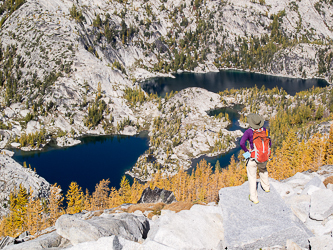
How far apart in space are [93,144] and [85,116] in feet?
84.5

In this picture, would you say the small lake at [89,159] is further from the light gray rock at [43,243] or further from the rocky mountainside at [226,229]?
the rocky mountainside at [226,229]

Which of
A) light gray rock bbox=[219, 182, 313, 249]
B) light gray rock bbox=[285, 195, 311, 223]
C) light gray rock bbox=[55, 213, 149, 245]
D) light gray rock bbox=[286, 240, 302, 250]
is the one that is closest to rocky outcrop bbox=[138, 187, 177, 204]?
light gray rock bbox=[55, 213, 149, 245]

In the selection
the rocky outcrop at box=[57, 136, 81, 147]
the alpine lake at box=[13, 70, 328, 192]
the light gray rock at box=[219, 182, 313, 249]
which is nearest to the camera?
the light gray rock at box=[219, 182, 313, 249]

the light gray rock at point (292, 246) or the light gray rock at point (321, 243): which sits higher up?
the light gray rock at point (321, 243)

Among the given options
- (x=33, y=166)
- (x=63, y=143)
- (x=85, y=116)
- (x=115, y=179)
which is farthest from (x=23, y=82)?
(x=115, y=179)

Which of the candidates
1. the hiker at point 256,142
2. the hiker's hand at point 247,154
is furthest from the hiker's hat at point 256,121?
the hiker's hand at point 247,154

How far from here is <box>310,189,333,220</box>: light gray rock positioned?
55.4ft

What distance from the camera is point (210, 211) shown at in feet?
65.5

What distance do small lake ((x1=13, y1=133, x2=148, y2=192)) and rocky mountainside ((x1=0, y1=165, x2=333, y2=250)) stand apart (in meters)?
93.9

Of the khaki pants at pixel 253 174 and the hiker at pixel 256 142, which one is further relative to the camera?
the khaki pants at pixel 253 174

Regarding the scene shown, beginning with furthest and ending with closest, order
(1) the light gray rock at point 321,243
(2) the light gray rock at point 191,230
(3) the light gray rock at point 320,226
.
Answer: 1. (2) the light gray rock at point 191,230
2. (3) the light gray rock at point 320,226
3. (1) the light gray rock at point 321,243

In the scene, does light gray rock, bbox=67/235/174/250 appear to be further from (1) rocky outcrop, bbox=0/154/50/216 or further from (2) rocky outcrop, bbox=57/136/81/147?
(2) rocky outcrop, bbox=57/136/81/147

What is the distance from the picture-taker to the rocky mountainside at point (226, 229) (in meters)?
14.9

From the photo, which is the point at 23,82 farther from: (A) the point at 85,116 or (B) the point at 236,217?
(B) the point at 236,217
